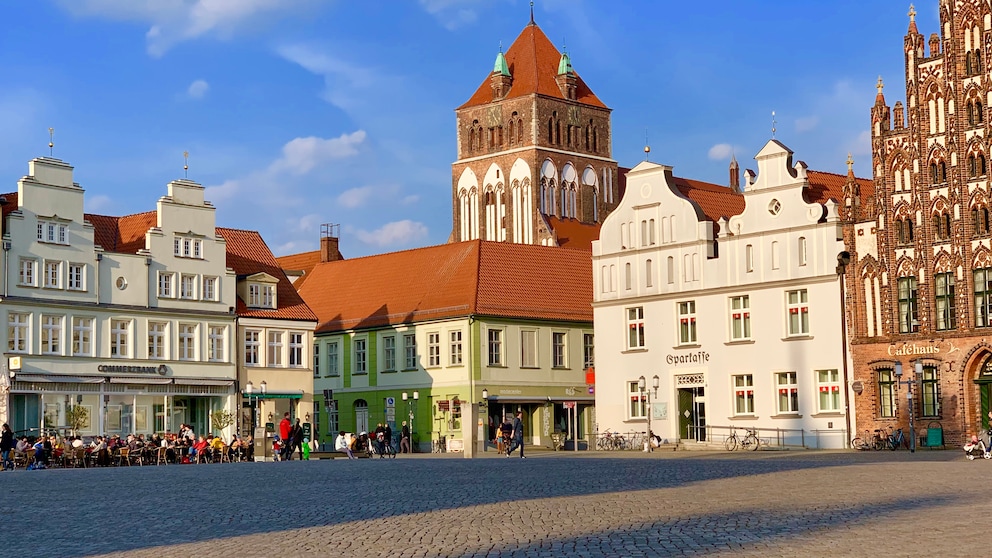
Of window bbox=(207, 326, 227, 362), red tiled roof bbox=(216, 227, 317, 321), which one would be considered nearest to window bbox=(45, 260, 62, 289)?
window bbox=(207, 326, 227, 362)

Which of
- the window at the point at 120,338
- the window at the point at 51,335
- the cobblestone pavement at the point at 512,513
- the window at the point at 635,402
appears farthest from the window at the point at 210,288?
the cobblestone pavement at the point at 512,513

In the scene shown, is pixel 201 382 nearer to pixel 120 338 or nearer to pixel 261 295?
pixel 120 338

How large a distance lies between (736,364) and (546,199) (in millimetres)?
55970

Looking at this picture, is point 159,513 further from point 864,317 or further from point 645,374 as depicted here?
point 645,374

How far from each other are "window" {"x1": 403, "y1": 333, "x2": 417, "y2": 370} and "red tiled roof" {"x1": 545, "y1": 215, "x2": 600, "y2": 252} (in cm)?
3578

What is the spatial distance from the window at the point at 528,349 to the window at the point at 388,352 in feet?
23.8

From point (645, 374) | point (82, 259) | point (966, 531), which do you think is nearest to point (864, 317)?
point (645, 374)

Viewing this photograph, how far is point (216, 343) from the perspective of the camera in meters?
71.5

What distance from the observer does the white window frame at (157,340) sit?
68.9 metres

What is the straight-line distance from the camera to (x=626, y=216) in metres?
70.1

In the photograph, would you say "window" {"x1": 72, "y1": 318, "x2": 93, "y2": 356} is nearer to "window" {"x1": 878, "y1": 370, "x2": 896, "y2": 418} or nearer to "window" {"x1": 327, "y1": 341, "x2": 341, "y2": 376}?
"window" {"x1": 327, "y1": 341, "x2": 341, "y2": 376}

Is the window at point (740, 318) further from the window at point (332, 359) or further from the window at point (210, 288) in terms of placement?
the window at point (332, 359)

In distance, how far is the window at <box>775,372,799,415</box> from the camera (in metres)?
61.9

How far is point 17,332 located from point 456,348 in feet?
69.2
